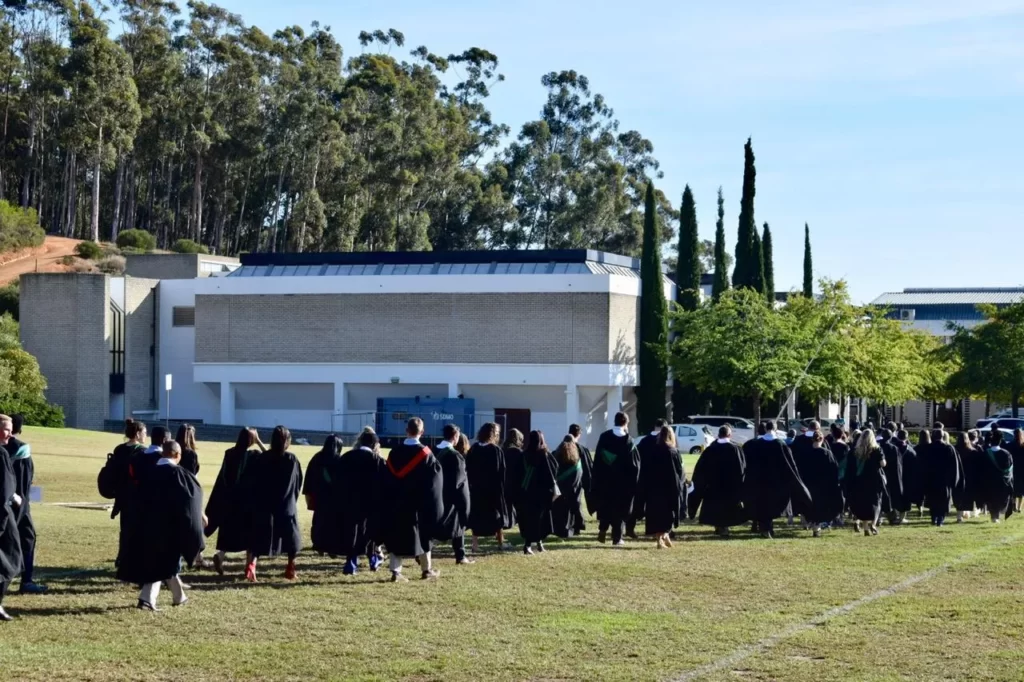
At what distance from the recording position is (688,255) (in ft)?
199

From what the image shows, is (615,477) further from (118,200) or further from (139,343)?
(118,200)

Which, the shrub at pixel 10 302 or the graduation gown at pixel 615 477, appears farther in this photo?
the shrub at pixel 10 302

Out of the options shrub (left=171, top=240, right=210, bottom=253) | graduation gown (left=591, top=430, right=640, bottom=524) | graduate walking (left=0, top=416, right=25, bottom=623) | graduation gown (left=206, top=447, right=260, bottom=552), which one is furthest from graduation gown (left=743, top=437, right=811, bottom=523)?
shrub (left=171, top=240, right=210, bottom=253)

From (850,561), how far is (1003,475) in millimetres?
8128

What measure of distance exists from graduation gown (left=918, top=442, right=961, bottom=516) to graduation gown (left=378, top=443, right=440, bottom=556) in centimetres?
1124

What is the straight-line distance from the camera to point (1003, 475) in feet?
79.6

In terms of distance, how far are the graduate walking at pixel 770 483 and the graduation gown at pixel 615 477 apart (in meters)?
2.11

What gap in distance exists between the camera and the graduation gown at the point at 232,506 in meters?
14.5

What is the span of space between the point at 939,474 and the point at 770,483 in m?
4.47

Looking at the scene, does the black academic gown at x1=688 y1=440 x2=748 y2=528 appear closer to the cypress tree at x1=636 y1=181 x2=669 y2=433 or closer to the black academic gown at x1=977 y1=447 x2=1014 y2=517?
the black academic gown at x1=977 y1=447 x2=1014 y2=517

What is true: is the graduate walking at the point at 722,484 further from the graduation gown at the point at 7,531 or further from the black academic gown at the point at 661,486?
the graduation gown at the point at 7,531

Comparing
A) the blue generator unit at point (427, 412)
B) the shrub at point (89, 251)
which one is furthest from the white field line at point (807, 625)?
the shrub at point (89, 251)

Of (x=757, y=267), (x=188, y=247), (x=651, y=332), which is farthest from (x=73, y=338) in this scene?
(x=757, y=267)

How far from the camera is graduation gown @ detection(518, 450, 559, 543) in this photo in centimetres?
1778
